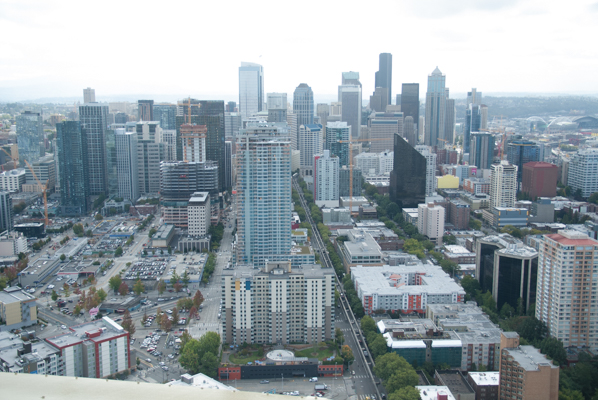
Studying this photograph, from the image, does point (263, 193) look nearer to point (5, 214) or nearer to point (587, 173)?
point (5, 214)

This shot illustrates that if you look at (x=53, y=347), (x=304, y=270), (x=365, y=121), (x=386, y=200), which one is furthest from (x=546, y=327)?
(x=365, y=121)

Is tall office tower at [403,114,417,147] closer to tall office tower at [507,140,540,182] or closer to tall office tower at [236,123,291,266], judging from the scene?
tall office tower at [507,140,540,182]

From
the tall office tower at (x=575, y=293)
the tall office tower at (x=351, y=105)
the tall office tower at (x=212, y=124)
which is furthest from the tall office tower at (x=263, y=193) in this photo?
the tall office tower at (x=351, y=105)

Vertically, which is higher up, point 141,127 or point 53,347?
point 141,127

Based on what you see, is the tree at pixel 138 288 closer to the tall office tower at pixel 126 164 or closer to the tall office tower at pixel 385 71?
the tall office tower at pixel 126 164

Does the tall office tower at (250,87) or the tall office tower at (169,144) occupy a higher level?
the tall office tower at (250,87)

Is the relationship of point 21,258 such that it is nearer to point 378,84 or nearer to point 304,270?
point 304,270

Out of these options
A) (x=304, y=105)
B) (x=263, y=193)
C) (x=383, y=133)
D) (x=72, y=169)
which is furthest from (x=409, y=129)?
(x=263, y=193)
